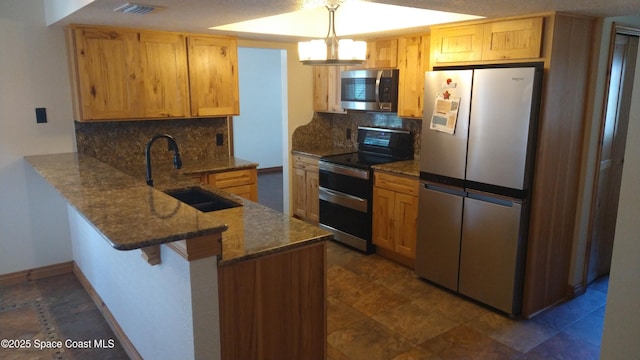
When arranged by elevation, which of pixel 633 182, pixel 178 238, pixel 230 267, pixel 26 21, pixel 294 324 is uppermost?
pixel 26 21

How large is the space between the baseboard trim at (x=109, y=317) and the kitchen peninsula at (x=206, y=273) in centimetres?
3

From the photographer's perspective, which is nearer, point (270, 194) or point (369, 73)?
point (369, 73)

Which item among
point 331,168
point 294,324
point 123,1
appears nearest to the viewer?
point 294,324

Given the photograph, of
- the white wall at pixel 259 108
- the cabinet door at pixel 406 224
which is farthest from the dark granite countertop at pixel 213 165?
the white wall at pixel 259 108

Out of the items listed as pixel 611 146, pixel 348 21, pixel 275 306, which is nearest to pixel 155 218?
pixel 275 306

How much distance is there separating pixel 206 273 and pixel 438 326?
1944 millimetres

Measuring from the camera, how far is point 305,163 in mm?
5148

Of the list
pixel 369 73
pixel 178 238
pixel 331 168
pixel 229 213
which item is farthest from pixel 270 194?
pixel 178 238

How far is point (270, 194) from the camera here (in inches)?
275

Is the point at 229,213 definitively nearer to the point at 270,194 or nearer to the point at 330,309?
the point at 330,309

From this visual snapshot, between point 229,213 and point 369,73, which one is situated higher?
point 369,73

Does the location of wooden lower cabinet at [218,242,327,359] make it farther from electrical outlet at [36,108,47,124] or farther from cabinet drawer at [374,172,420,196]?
electrical outlet at [36,108,47,124]

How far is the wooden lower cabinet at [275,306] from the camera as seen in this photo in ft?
6.81

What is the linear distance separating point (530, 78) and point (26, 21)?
370 centimetres
